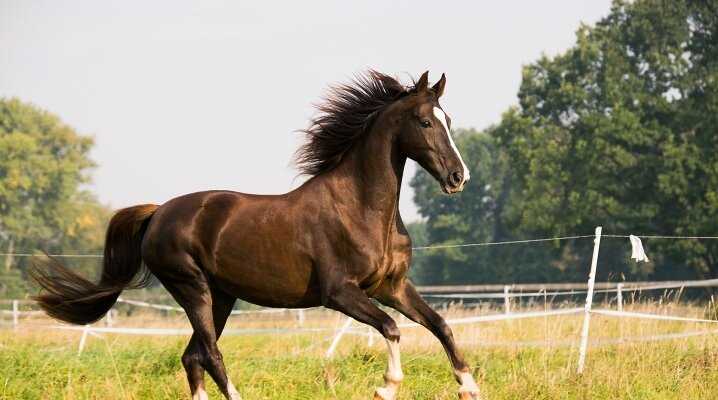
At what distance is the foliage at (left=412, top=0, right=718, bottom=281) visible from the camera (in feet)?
104

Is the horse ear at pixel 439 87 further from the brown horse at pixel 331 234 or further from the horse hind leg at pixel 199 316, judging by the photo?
the horse hind leg at pixel 199 316

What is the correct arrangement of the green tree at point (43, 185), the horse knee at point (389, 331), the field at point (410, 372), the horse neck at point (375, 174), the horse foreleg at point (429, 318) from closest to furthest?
the horse knee at point (389, 331), the horse foreleg at point (429, 318), the horse neck at point (375, 174), the field at point (410, 372), the green tree at point (43, 185)

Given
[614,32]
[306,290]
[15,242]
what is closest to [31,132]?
[15,242]

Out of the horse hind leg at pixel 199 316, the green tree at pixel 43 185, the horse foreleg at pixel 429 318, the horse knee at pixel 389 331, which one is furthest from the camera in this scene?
the green tree at pixel 43 185

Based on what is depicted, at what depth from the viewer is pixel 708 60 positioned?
33344mm

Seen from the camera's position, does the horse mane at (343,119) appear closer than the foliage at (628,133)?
Yes

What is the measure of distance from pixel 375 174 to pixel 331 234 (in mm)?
504

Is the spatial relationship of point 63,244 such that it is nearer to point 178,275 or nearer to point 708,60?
point 708,60

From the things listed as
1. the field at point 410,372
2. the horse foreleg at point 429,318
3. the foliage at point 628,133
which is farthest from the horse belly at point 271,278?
the foliage at point 628,133

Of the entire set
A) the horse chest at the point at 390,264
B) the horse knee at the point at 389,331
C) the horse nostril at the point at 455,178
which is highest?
the horse nostril at the point at 455,178

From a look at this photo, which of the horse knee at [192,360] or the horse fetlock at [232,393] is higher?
the horse knee at [192,360]

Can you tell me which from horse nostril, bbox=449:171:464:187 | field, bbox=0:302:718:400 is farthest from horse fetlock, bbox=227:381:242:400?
horse nostril, bbox=449:171:464:187

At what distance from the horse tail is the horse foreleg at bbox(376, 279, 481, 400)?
224 centimetres

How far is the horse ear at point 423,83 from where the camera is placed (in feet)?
20.1
